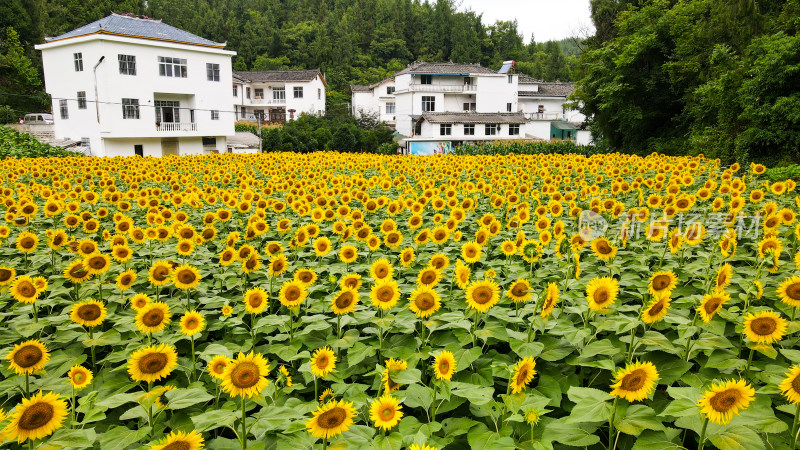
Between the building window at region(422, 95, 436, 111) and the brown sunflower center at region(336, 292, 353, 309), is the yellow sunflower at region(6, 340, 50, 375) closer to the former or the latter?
the brown sunflower center at region(336, 292, 353, 309)

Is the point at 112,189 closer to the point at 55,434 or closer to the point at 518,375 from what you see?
the point at 55,434

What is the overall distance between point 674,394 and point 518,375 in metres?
0.61

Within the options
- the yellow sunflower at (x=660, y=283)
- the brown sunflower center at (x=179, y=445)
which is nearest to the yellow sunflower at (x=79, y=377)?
the brown sunflower center at (x=179, y=445)

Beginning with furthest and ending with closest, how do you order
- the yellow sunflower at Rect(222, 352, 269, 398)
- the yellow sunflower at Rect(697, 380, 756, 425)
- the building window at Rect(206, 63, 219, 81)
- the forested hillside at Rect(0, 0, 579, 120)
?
the forested hillside at Rect(0, 0, 579, 120) < the building window at Rect(206, 63, 219, 81) < the yellow sunflower at Rect(222, 352, 269, 398) < the yellow sunflower at Rect(697, 380, 756, 425)

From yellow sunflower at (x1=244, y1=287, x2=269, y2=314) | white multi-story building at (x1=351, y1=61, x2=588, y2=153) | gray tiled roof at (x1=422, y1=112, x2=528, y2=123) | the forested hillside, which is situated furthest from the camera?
the forested hillside

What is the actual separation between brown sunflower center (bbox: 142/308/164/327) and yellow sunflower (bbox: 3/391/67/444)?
2.22 ft

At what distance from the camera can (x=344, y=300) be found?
275 cm

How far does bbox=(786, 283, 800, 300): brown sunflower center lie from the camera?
2390 mm

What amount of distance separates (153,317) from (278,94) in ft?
218

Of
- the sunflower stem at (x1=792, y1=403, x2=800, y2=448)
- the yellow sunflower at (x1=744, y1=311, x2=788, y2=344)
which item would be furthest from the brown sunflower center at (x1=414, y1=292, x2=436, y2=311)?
the sunflower stem at (x1=792, y1=403, x2=800, y2=448)

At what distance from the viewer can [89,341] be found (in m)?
2.82

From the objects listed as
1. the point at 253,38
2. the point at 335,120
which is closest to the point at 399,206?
the point at 335,120

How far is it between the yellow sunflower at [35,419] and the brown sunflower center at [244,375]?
2.18ft

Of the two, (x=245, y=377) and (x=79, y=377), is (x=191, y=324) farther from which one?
(x=245, y=377)
